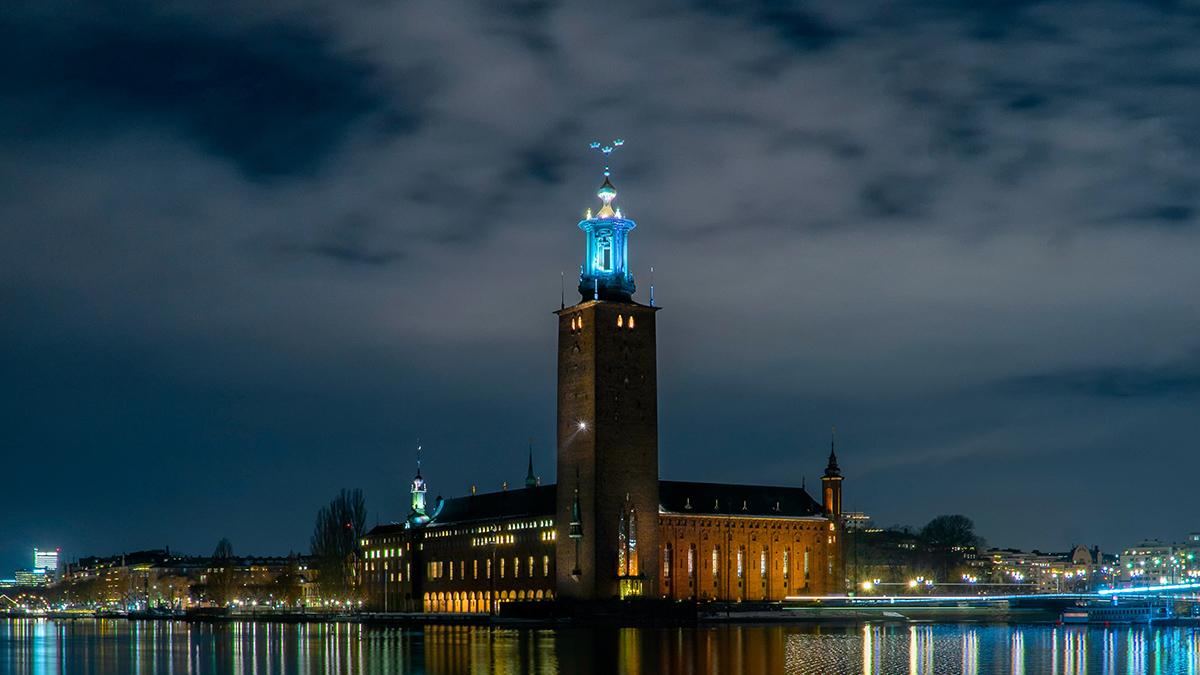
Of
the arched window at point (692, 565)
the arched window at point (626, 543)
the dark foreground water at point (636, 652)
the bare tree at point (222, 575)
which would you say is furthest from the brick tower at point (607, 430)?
the bare tree at point (222, 575)

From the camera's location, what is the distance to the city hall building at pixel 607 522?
92938mm

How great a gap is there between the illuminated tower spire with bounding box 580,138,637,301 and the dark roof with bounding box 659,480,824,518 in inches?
725

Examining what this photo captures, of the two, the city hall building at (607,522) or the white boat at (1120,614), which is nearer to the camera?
the city hall building at (607,522)

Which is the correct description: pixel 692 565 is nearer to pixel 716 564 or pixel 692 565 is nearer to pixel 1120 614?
pixel 716 564

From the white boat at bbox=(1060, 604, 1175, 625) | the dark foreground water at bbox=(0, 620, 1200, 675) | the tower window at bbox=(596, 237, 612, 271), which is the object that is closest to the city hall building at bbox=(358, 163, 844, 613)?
the tower window at bbox=(596, 237, 612, 271)

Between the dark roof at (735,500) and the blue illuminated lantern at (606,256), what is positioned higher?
the blue illuminated lantern at (606,256)

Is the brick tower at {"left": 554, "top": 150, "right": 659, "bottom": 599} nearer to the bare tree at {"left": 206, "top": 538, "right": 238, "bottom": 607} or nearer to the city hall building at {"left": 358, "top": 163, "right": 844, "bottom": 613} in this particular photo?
the city hall building at {"left": 358, "top": 163, "right": 844, "bottom": 613}

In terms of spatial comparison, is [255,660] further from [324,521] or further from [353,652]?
[324,521]

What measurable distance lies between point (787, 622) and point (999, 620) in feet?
56.0

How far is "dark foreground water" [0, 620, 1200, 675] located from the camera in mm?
46250

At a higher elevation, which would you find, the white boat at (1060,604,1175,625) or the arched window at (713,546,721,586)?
the arched window at (713,546,721,586)

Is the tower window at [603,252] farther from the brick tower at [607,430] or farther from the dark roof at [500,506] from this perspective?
the dark roof at [500,506]

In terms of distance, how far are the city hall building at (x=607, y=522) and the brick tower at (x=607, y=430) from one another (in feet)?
0.27

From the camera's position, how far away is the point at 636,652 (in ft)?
172
